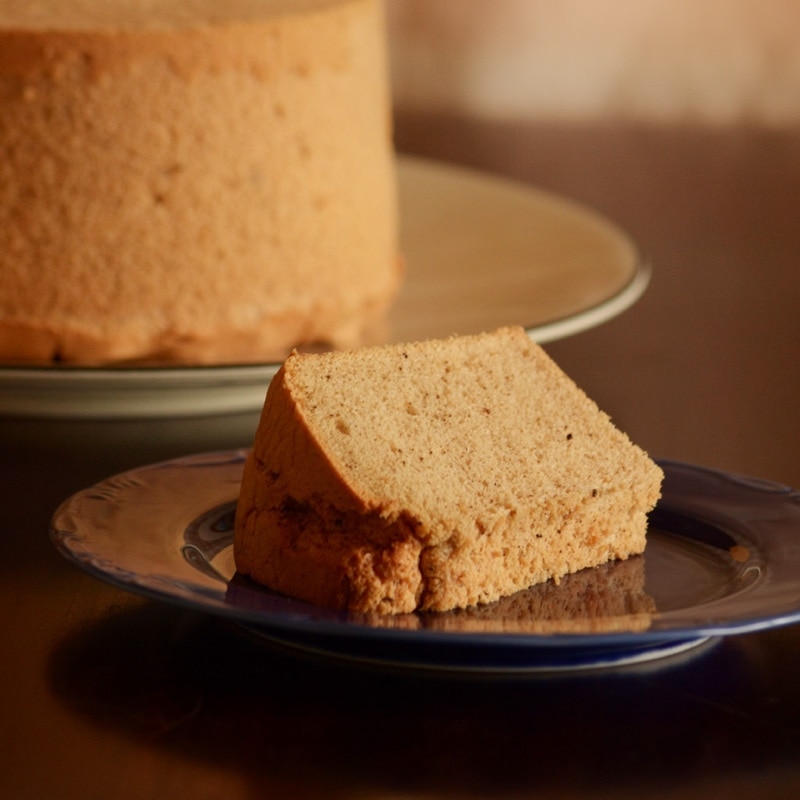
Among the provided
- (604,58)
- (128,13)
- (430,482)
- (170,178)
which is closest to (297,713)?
(430,482)

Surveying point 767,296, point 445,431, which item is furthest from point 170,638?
point 767,296

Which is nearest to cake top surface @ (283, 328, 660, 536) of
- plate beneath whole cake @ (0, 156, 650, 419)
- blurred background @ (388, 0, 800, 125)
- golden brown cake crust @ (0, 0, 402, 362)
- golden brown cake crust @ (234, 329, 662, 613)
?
golden brown cake crust @ (234, 329, 662, 613)

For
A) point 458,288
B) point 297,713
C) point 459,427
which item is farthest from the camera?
point 458,288

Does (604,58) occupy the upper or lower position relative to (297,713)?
lower

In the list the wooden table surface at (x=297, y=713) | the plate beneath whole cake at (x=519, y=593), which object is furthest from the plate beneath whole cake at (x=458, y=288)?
the plate beneath whole cake at (x=519, y=593)

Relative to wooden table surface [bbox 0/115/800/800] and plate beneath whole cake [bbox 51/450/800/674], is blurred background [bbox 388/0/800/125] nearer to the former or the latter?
wooden table surface [bbox 0/115/800/800]

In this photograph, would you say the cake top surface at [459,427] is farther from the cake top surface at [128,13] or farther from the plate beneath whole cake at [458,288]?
the cake top surface at [128,13]

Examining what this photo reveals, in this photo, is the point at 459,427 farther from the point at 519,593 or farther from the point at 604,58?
the point at 604,58
